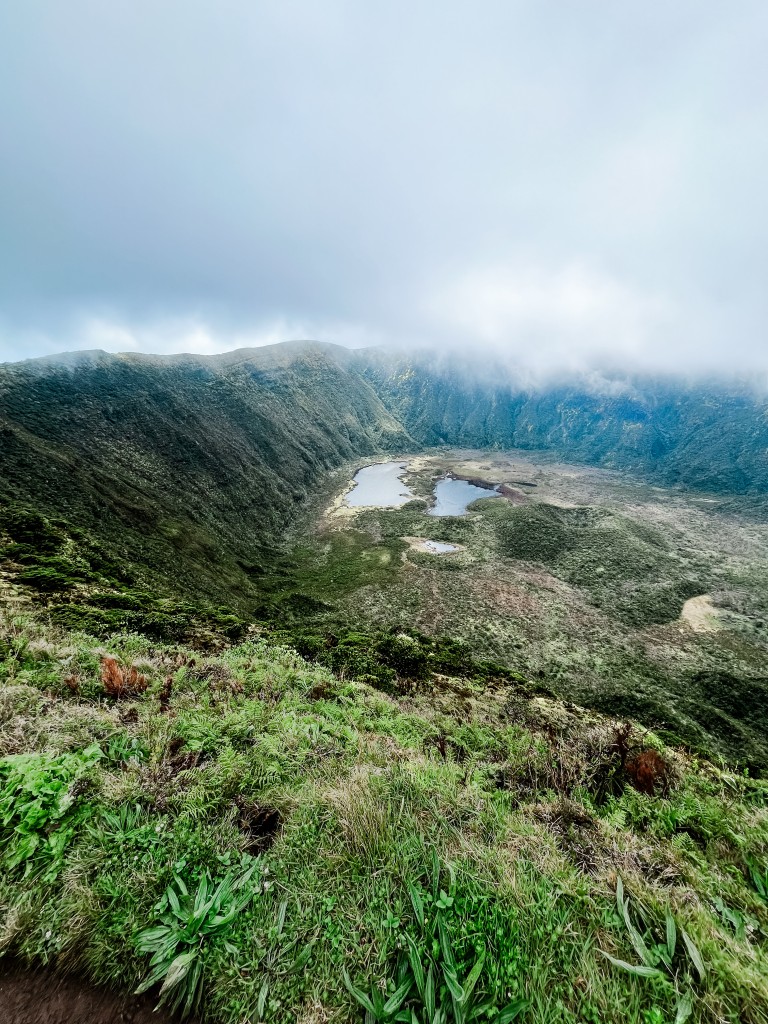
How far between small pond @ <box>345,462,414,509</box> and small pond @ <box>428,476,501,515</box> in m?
A: 5.37

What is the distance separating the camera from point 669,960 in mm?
2686

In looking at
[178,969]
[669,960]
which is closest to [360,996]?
[178,969]

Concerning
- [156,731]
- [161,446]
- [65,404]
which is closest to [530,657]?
[156,731]

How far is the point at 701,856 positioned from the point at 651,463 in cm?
12016

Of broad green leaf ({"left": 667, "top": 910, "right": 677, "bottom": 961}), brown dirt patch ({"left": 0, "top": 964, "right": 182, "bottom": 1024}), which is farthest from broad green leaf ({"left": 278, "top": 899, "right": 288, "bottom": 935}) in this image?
broad green leaf ({"left": 667, "top": 910, "right": 677, "bottom": 961})

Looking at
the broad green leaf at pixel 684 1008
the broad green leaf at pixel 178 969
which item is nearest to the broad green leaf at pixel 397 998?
the broad green leaf at pixel 178 969

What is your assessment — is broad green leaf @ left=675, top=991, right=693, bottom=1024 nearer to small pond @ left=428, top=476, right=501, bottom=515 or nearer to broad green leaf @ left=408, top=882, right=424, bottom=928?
broad green leaf @ left=408, top=882, right=424, bottom=928

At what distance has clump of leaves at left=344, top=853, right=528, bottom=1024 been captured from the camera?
2.41 m

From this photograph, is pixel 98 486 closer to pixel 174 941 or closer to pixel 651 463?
pixel 174 941

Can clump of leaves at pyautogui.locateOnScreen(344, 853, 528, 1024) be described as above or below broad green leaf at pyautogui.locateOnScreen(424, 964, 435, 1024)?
below

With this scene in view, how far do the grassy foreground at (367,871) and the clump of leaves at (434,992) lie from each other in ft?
0.05

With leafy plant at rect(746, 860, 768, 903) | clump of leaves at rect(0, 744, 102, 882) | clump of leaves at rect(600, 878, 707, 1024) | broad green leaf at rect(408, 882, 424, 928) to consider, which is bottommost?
leafy plant at rect(746, 860, 768, 903)

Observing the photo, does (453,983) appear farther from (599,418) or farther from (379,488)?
(599,418)

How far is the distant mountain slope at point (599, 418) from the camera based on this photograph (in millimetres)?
86562
